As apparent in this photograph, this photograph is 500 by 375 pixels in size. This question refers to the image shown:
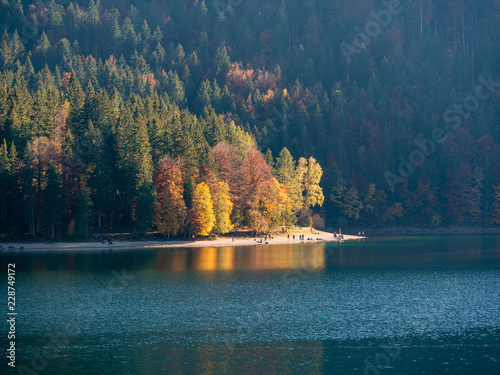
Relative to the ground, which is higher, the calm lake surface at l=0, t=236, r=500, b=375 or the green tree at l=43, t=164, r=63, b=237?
the green tree at l=43, t=164, r=63, b=237

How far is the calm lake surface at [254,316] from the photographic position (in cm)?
3925

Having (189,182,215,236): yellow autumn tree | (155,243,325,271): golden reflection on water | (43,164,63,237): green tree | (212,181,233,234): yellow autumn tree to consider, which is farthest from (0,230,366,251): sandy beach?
(155,243,325,271): golden reflection on water

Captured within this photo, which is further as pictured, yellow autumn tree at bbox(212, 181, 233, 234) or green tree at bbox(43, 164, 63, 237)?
yellow autumn tree at bbox(212, 181, 233, 234)

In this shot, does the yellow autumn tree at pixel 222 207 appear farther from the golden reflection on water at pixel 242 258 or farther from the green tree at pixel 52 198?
the green tree at pixel 52 198

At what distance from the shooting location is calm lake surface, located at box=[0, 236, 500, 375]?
3925 cm

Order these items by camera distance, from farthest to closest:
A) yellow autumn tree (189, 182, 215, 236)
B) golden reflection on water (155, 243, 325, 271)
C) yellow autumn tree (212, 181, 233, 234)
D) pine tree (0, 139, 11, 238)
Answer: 1. yellow autumn tree (212, 181, 233, 234)
2. yellow autumn tree (189, 182, 215, 236)
3. pine tree (0, 139, 11, 238)
4. golden reflection on water (155, 243, 325, 271)

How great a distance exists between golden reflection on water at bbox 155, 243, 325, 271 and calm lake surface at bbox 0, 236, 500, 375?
17.0 inches

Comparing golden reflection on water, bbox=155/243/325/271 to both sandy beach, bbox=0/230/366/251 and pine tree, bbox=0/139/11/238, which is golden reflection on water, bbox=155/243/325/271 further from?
pine tree, bbox=0/139/11/238

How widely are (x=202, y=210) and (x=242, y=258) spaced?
2344 cm

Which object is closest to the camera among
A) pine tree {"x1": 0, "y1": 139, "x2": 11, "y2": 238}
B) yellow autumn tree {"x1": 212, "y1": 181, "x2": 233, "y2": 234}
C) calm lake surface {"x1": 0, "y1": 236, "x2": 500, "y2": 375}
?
calm lake surface {"x1": 0, "y1": 236, "x2": 500, "y2": 375}

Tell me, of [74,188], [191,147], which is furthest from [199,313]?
[191,147]

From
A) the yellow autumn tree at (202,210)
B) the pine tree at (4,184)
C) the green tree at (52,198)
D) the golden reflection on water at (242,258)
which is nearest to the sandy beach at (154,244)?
the yellow autumn tree at (202,210)

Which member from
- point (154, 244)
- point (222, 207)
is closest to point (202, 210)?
point (222, 207)

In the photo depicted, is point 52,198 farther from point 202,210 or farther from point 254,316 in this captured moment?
point 254,316
